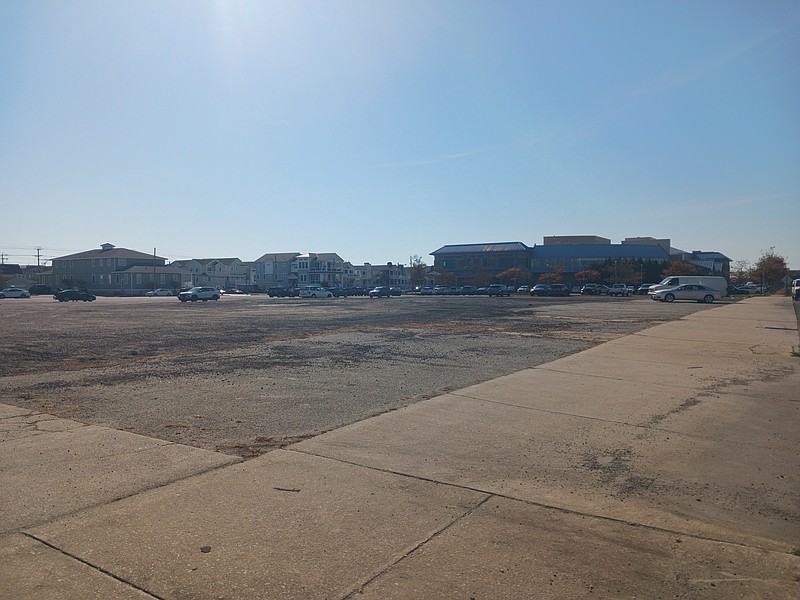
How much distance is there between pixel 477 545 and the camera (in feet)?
15.0

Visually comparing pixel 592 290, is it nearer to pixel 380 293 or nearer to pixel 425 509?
pixel 380 293

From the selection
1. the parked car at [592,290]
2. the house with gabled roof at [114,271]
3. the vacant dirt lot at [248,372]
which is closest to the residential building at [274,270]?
the house with gabled roof at [114,271]

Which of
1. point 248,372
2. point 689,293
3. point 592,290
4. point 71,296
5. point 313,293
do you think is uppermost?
point 592,290

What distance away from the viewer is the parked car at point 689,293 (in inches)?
2147

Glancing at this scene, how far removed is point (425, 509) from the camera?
526cm

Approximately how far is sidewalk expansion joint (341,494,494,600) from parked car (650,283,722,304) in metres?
55.2

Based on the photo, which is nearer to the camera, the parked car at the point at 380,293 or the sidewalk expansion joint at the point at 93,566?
the sidewalk expansion joint at the point at 93,566

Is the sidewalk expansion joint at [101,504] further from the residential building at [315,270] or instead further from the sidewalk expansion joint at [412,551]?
the residential building at [315,270]

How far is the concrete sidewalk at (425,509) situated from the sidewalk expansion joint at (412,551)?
0.02m

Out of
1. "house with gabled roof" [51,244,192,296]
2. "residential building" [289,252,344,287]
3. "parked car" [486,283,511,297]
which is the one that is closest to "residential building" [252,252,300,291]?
"residential building" [289,252,344,287]

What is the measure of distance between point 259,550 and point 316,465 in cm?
197

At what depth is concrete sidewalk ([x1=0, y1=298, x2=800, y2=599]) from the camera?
160 inches

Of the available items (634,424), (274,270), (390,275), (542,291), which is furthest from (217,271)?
(634,424)

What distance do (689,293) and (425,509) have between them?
55984 mm
